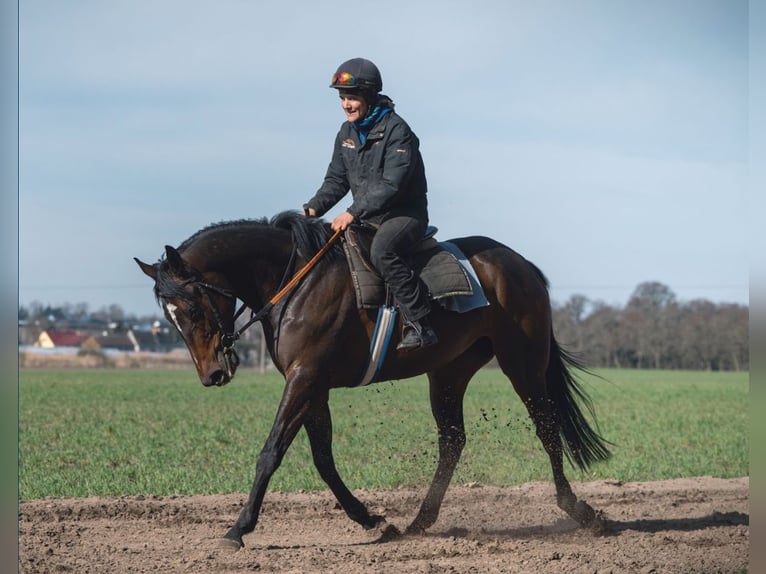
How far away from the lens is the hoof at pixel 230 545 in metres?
6.68

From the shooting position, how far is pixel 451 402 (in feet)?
27.3

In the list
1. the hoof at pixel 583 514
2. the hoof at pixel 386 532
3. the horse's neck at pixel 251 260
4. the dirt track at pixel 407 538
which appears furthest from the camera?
the hoof at pixel 583 514

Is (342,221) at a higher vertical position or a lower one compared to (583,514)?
higher

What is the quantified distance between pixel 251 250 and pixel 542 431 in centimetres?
294

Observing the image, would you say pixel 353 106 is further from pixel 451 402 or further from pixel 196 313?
pixel 451 402

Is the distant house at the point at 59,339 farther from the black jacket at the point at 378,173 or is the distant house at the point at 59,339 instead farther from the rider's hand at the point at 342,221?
the rider's hand at the point at 342,221

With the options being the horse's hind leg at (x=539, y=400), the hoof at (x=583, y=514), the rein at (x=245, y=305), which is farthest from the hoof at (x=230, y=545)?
the hoof at (x=583, y=514)

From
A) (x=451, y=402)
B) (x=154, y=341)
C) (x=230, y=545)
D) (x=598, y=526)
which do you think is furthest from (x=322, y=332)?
(x=154, y=341)

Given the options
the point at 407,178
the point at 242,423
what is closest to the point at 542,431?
the point at 407,178

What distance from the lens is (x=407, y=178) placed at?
23.3ft

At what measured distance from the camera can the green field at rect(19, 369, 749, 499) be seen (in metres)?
10.8

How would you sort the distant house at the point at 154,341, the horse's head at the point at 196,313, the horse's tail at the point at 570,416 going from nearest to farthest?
the horse's head at the point at 196,313 < the horse's tail at the point at 570,416 < the distant house at the point at 154,341

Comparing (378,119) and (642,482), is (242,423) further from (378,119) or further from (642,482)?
(378,119)

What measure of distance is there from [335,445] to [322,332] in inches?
337
